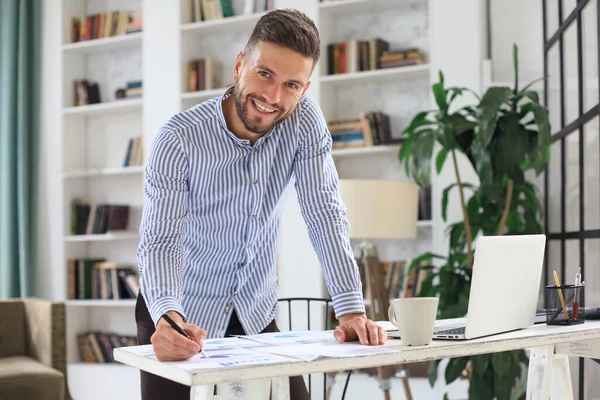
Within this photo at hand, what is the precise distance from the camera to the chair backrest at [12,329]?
12.3ft

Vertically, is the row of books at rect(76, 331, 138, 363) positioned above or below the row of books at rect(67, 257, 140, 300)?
below

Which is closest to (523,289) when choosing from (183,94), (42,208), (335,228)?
(335,228)

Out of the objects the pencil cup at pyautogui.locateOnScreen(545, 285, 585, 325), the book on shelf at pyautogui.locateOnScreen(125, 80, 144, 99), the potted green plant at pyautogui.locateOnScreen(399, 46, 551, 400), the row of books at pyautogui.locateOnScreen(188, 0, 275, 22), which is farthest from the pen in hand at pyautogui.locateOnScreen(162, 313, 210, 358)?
the book on shelf at pyautogui.locateOnScreen(125, 80, 144, 99)

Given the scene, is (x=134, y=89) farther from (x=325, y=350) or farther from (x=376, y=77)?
(x=325, y=350)

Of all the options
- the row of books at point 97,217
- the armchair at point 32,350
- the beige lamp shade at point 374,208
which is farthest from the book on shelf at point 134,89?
the beige lamp shade at point 374,208

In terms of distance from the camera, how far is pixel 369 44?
436 cm

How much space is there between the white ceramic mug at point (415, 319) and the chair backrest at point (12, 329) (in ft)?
9.34

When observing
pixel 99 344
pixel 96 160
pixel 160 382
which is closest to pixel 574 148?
pixel 160 382

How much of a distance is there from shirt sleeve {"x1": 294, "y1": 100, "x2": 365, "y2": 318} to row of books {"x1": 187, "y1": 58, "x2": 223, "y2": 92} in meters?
3.09

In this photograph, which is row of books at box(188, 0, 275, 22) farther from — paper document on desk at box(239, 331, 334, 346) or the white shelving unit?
paper document on desk at box(239, 331, 334, 346)

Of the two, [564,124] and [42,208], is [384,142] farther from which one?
[42,208]

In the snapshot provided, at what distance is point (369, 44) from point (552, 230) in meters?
1.52

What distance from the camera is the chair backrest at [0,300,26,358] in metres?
3.76

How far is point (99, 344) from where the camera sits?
516 centimetres
